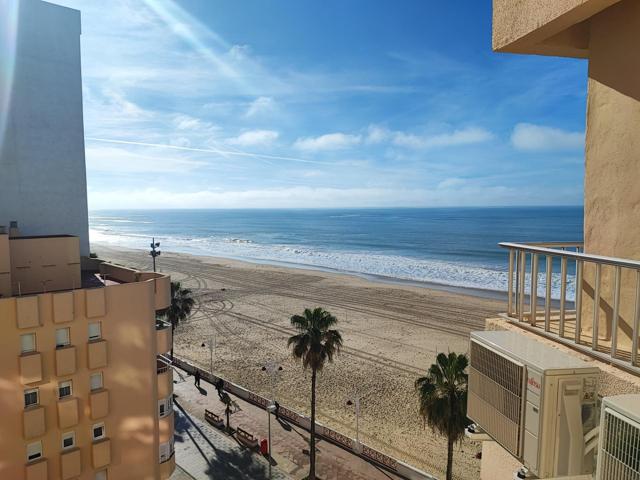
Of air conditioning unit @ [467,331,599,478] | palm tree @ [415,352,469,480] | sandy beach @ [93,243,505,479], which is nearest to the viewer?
air conditioning unit @ [467,331,599,478]

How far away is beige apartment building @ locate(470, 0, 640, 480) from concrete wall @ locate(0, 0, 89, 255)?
707 inches

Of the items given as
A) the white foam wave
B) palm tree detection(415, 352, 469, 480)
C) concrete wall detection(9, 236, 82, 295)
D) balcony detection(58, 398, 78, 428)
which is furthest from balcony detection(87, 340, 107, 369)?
the white foam wave

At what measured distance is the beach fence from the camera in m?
17.0

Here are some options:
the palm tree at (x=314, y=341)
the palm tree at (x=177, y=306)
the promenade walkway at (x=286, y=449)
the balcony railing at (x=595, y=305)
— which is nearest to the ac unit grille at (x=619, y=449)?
the balcony railing at (x=595, y=305)

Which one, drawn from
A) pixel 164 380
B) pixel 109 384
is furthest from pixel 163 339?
pixel 109 384

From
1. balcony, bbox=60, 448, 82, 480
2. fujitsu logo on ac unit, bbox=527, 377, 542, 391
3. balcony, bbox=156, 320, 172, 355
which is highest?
fujitsu logo on ac unit, bbox=527, 377, 542, 391

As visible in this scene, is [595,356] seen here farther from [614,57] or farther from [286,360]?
[286,360]

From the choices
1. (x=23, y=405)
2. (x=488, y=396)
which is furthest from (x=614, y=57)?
(x=23, y=405)

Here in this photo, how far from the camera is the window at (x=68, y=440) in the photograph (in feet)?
35.7

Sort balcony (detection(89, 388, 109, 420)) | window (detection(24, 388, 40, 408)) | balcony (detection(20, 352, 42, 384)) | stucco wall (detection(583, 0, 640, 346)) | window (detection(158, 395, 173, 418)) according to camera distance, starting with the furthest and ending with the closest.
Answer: window (detection(158, 395, 173, 418))
balcony (detection(89, 388, 109, 420))
window (detection(24, 388, 40, 408))
balcony (detection(20, 352, 42, 384))
stucco wall (detection(583, 0, 640, 346))

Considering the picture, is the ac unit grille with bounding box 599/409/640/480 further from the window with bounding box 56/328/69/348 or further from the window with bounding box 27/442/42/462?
the window with bounding box 27/442/42/462

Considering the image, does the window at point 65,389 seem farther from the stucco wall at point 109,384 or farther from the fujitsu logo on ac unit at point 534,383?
the fujitsu logo on ac unit at point 534,383

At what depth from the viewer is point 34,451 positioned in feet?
34.1

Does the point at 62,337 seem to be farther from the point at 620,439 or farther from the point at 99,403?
the point at 620,439
